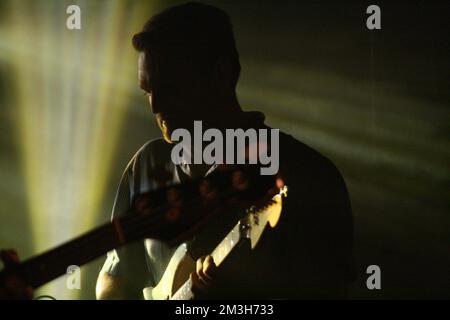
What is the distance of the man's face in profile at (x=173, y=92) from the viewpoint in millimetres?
1904

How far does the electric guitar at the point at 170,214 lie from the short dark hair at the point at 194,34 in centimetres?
48

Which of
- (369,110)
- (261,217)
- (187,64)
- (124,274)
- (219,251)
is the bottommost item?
(124,274)

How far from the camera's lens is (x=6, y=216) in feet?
6.61

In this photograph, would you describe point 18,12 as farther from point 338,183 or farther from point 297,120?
point 338,183

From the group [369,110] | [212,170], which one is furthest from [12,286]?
[369,110]

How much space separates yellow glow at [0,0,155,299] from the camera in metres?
1.99

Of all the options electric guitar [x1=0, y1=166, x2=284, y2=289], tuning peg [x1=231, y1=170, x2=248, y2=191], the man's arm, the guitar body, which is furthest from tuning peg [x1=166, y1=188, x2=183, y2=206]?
the man's arm

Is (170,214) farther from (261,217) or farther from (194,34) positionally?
(194,34)

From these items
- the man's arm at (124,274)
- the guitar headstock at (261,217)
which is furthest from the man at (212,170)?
the guitar headstock at (261,217)

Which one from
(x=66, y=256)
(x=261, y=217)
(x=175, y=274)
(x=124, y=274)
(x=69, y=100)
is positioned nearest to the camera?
(x=261, y=217)

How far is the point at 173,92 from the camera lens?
75.2 inches

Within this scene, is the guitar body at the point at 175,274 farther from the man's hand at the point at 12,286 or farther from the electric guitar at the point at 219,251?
the man's hand at the point at 12,286

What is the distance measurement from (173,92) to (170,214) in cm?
48

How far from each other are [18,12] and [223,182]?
3.21 ft
